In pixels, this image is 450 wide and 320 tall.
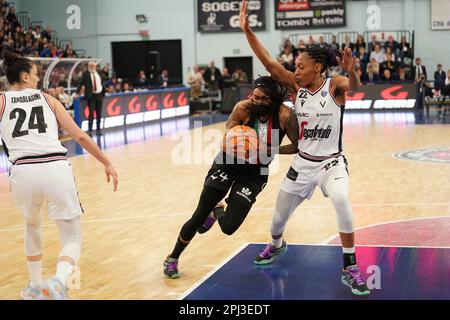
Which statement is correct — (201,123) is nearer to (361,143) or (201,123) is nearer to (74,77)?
(74,77)

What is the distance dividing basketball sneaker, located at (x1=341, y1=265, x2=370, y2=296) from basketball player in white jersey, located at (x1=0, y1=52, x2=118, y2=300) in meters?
2.03

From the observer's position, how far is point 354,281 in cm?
530

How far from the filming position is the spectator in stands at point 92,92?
18.4 meters

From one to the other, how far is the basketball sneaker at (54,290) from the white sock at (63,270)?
Answer: 0.11 metres

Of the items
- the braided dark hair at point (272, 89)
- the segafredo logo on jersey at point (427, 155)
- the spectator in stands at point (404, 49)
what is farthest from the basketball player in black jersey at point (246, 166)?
the spectator in stands at point (404, 49)

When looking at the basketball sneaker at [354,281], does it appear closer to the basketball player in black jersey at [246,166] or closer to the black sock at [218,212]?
the basketball player in black jersey at [246,166]

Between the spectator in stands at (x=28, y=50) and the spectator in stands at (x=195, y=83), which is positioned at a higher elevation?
the spectator in stands at (x=28, y=50)

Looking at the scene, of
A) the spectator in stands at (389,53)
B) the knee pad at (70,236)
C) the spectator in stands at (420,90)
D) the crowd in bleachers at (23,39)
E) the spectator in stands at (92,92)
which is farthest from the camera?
the spectator in stands at (389,53)

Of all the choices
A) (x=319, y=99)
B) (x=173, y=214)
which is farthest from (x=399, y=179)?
(x=319, y=99)

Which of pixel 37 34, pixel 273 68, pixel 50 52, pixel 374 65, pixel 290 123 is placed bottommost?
pixel 290 123

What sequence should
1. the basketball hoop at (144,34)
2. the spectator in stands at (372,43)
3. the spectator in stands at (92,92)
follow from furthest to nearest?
the basketball hoop at (144,34) → the spectator in stands at (372,43) → the spectator in stands at (92,92)

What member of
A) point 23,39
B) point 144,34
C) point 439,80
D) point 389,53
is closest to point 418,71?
point 439,80

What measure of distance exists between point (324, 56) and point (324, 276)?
1.80m

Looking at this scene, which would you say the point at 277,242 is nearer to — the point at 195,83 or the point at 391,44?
the point at 195,83
